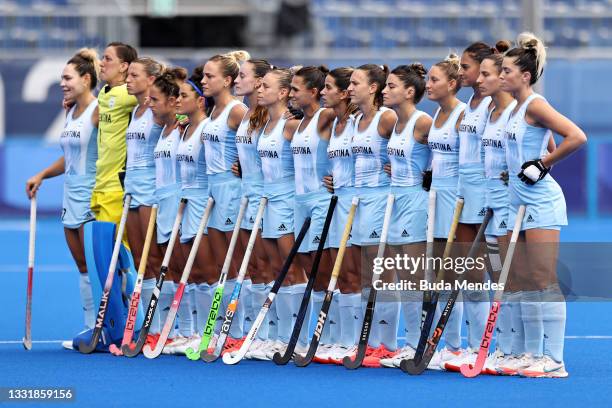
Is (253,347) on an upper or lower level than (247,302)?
lower

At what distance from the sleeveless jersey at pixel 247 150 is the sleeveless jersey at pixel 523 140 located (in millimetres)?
1756

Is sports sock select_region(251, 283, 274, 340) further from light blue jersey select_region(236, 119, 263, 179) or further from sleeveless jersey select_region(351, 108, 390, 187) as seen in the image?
sleeveless jersey select_region(351, 108, 390, 187)

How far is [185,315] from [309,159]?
55.0 inches

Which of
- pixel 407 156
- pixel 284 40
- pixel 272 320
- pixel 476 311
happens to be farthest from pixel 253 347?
pixel 284 40

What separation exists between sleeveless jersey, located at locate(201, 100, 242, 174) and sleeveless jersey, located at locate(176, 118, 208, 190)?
0.06 m

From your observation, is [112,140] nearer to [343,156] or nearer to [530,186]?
[343,156]

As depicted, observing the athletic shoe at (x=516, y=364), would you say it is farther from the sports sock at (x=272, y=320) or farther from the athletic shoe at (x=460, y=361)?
the sports sock at (x=272, y=320)

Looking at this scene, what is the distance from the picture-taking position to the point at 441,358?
7734mm

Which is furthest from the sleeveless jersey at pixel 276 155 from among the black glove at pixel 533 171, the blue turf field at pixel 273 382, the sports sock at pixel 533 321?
the sports sock at pixel 533 321

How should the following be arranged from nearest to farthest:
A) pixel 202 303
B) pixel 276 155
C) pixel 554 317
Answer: pixel 554 317 → pixel 276 155 → pixel 202 303

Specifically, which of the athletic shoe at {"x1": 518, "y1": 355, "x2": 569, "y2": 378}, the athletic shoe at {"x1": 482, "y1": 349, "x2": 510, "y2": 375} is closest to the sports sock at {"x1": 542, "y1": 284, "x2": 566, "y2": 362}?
the athletic shoe at {"x1": 518, "y1": 355, "x2": 569, "y2": 378}

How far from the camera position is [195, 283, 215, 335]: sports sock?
27.9 feet

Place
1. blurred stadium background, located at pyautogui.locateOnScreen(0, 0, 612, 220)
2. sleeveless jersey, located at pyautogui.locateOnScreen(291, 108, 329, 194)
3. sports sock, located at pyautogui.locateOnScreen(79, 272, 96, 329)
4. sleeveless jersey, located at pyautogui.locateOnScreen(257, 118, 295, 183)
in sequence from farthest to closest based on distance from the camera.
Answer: blurred stadium background, located at pyautogui.locateOnScreen(0, 0, 612, 220)
sports sock, located at pyautogui.locateOnScreen(79, 272, 96, 329)
sleeveless jersey, located at pyautogui.locateOnScreen(257, 118, 295, 183)
sleeveless jersey, located at pyautogui.locateOnScreen(291, 108, 329, 194)

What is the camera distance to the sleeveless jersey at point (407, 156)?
7.76 meters
